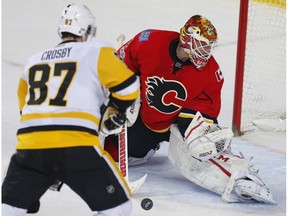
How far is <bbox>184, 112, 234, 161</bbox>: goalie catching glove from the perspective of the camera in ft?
11.1

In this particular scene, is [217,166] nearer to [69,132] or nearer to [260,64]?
[69,132]

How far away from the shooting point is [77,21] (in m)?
2.60

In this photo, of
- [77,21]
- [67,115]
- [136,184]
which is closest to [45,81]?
[67,115]

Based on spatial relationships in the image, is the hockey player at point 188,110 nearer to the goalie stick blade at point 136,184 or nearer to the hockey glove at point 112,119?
the goalie stick blade at point 136,184

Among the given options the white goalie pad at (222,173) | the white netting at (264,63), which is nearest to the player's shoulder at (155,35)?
the white goalie pad at (222,173)

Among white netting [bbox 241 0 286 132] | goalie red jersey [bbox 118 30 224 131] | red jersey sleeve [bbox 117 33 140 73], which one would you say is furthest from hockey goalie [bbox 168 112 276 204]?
white netting [bbox 241 0 286 132]

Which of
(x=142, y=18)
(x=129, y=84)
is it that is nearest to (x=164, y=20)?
(x=142, y=18)

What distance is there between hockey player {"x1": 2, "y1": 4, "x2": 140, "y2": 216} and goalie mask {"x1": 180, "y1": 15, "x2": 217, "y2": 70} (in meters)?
0.90

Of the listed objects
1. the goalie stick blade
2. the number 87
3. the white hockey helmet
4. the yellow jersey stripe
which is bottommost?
the goalie stick blade

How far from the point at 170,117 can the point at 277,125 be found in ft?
3.72

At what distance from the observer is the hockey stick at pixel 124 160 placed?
3.38 meters

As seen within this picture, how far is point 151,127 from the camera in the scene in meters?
3.70

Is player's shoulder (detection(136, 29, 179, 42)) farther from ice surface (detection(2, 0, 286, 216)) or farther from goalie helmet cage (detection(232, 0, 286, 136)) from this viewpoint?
goalie helmet cage (detection(232, 0, 286, 136))

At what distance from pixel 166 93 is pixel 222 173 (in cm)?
41
